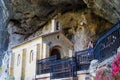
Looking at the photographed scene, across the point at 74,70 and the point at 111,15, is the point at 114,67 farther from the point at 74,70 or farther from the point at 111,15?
the point at 111,15

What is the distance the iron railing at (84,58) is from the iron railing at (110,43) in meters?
2.29

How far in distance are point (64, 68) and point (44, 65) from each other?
4.22 meters

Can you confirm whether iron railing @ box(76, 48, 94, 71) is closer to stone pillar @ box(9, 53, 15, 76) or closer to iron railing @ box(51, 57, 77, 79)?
iron railing @ box(51, 57, 77, 79)

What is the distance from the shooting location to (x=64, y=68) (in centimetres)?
1573

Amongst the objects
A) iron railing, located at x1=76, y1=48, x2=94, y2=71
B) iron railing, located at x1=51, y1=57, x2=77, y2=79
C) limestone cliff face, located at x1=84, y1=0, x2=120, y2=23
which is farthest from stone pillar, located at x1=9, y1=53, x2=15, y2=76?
iron railing, located at x1=76, y1=48, x2=94, y2=71

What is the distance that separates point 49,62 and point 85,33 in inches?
249

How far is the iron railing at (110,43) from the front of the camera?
8.77 m

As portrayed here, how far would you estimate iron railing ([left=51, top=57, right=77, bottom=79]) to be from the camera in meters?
14.5

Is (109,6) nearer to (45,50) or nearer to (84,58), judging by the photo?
(84,58)

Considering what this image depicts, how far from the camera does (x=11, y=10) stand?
24.8 m

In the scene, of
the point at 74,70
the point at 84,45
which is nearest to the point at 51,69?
the point at 74,70

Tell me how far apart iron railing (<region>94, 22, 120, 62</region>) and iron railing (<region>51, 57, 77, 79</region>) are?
3.68 meters

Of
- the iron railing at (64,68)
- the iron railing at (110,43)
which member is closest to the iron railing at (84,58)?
the iron railing at (64,68)

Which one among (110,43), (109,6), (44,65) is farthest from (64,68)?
(110,43)
